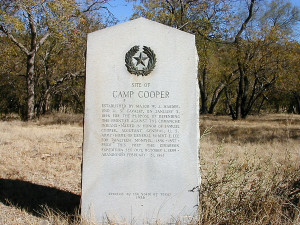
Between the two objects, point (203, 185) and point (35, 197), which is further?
point (35, 197)

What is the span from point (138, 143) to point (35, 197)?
211 centimetres

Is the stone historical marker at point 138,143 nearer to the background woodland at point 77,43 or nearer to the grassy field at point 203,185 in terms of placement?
the grassy field at point 203,185

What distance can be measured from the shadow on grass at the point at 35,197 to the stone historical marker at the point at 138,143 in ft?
2.53

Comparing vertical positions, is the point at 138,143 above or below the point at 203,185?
above

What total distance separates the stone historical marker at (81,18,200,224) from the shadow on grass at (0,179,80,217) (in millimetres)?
770

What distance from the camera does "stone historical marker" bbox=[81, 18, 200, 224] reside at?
13.6 feet

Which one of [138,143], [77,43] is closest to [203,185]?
[138,143]

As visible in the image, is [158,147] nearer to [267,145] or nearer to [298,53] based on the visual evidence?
[267,145]

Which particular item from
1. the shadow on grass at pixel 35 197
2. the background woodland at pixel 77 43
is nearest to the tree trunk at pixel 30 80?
the background woodland at pixel 77 43

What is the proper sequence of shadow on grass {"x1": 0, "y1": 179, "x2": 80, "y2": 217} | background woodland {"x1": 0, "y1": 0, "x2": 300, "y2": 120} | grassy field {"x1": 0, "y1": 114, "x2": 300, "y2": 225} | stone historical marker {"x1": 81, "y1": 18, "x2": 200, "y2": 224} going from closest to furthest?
grassy field {"x1": 0, "y1": 114, "x2": 300, "y2": 225} < stone historical marker {"x1": 81, "y1": 18, "x2": 200, "y2": 224} < shadow on grass {"x1": 0, "y1": 179, "x2": 80, "y2": 217} < background woodland {"x1": 0, "y1": 0, "x2": 300, "y2": 120}

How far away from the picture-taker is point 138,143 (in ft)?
13.6

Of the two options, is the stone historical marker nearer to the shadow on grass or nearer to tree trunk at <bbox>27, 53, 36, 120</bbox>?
the shadow on grass

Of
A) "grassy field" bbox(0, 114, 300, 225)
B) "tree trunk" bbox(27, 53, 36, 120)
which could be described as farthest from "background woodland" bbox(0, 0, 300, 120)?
"grassy field" bbox(0, 114, 300, 225)

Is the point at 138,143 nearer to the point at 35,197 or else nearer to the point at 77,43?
the point at 35,197
